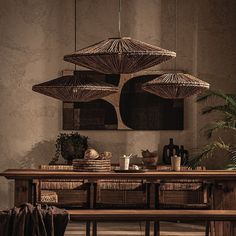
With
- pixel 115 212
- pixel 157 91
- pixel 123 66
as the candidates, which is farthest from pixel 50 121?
pixel 115 212

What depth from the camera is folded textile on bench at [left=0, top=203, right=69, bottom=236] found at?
12.3 feet

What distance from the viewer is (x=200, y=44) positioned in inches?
359

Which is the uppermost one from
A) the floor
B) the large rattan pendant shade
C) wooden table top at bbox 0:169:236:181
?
the large rattan pendant shade

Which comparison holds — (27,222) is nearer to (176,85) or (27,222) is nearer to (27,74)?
(176,85)

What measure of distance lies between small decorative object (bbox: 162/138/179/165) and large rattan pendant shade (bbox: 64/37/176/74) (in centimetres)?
338

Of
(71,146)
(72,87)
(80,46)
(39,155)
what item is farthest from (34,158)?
(72,87)

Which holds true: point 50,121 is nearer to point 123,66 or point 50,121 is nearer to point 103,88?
point 103,88

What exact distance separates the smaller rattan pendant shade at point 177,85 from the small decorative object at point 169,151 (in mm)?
2423

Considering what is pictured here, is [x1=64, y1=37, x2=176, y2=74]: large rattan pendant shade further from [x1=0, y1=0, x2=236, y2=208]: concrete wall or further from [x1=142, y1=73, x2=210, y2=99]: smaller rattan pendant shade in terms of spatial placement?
[x1=0, y1=0, x2=236, y2=208]: concrete wall

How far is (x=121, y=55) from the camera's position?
5156mm

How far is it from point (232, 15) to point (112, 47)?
4.23 meters

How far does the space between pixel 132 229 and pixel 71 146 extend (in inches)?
56.6

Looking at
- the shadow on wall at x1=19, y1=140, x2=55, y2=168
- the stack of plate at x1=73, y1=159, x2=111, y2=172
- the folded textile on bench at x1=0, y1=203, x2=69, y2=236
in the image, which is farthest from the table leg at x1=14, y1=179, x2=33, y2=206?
the shadow on wall at x1=19, y1=140, x2=55, y2=168

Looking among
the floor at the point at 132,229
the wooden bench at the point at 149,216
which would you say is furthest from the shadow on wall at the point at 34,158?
the wooden bench at the point at 149,216
